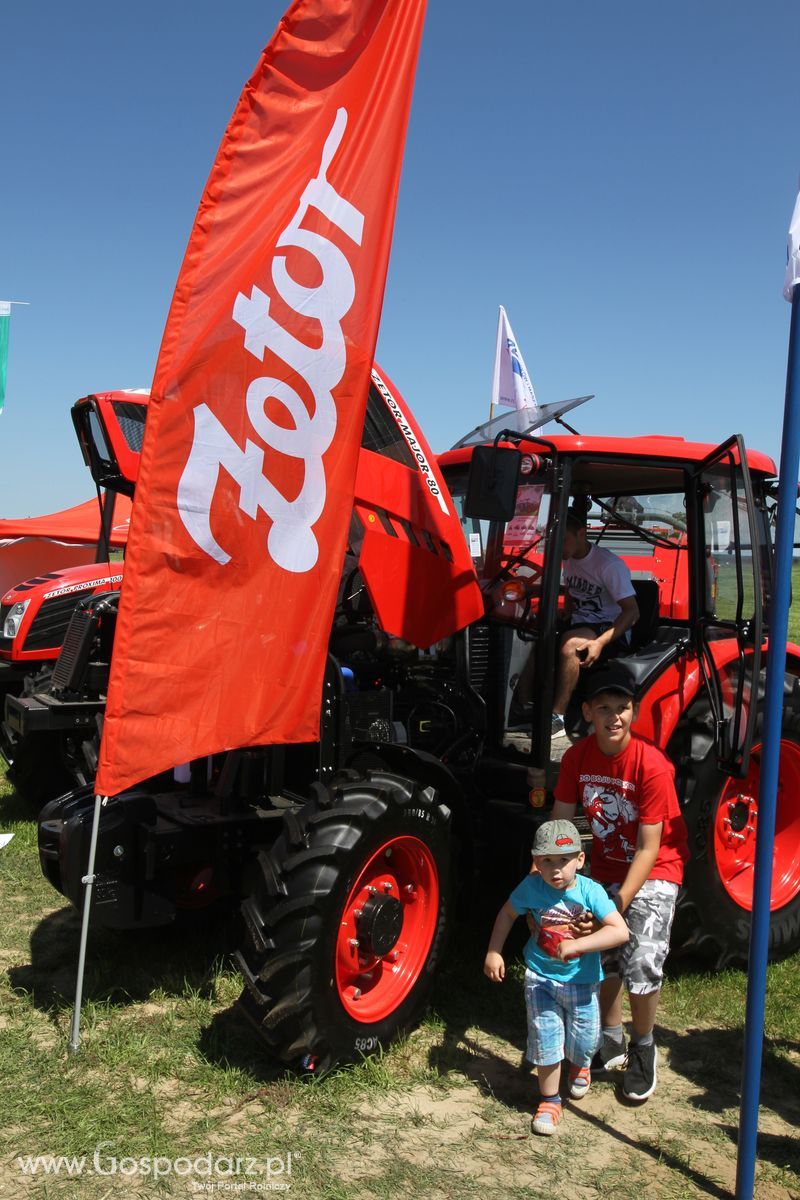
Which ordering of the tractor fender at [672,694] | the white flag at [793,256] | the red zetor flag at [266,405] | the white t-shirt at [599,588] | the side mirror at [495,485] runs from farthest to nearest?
the white t-shirt at [599,588] < the tractor fender at [672,694] < the side mirror at [495,485] < the red zetor flag at [266,405] < the white flag at [793,256]

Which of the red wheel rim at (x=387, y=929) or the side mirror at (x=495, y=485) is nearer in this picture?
the red wheel rim at (x=387, y=929)

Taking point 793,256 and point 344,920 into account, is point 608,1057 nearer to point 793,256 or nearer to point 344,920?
point 344,920

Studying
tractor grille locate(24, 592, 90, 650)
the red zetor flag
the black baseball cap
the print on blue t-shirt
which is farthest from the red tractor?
tractor grille locate(24, 592, 90, 650)

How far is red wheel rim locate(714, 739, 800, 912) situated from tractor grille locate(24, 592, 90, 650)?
475 cm

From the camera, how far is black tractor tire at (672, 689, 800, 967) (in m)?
3.93

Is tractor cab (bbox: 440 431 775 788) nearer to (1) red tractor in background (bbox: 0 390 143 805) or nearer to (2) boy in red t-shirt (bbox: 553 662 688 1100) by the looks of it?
(2) boy in red t-shirt (bbox: 553 662 688 1100)

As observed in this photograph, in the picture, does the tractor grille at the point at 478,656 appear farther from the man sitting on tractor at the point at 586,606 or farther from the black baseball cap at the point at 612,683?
the black baseball cap at the point at 612,683

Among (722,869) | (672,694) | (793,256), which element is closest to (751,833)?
(722,869)

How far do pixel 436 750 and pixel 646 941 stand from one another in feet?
4.42

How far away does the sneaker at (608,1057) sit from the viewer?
3342 mm

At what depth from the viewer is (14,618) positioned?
7047mm

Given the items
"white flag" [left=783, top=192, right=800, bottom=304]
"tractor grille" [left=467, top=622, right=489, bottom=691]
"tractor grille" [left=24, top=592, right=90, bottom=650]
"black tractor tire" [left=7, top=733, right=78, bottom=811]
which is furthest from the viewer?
"tractor grille" [left=24, top=592, right=90, bottom=650]

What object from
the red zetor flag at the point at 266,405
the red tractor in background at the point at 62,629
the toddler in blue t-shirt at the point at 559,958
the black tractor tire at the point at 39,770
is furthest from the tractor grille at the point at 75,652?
the toddler in blue t-shirt at the point at 559,958

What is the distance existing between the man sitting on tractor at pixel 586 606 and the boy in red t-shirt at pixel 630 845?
493 millimetres
